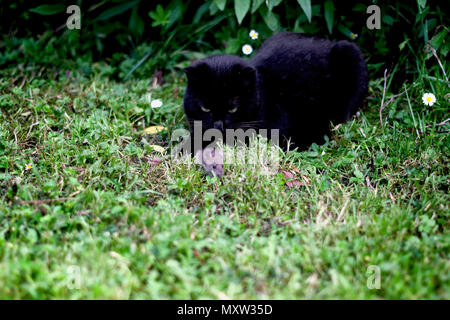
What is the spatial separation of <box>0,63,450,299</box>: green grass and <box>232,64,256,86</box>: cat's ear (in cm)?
60

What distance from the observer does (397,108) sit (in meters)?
3.13

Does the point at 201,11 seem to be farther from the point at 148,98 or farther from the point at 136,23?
the point at 148,98

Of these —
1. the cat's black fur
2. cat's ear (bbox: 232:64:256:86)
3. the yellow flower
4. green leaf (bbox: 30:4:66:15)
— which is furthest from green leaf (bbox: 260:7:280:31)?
green leaf (bbox: 30:4:66:15)

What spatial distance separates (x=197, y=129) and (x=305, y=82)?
947 mm

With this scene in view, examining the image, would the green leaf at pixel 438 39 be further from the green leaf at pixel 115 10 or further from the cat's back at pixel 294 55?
the green leaf at pixel 115 10

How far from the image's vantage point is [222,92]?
257 centimetres

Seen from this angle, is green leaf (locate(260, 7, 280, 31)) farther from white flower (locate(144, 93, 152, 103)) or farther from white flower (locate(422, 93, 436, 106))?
white flower (locate(422, 93, 436, 106))

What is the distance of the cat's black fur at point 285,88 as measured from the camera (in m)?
2.60

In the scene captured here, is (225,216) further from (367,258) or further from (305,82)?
(305,82)

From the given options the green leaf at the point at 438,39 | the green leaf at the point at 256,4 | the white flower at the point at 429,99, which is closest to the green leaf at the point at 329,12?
the green leaf at the point at 256,4

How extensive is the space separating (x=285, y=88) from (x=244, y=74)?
19.7 inches

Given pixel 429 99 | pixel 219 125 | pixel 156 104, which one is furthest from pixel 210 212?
pixel 429 99

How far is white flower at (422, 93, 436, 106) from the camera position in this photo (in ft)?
9.17

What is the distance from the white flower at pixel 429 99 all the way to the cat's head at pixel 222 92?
47.8 inches
